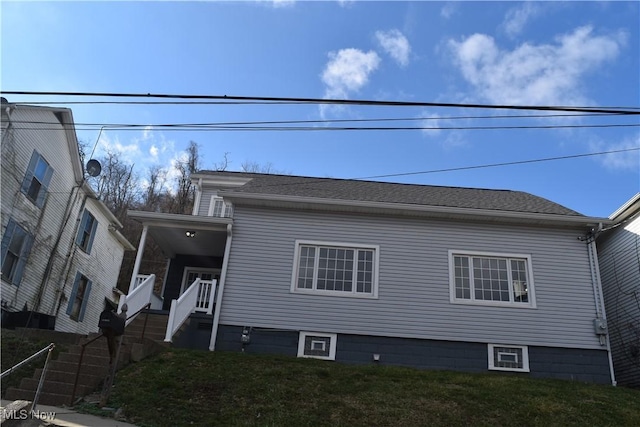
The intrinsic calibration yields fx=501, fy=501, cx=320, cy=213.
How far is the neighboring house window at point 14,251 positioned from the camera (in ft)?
43.9

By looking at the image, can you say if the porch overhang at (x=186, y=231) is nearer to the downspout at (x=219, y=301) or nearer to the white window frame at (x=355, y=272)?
the downspout at (x=219, y=301)

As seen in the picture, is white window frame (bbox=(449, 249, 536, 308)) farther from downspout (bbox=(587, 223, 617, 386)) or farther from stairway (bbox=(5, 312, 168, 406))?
stairway (bbox=(5, 312, 168, 406))

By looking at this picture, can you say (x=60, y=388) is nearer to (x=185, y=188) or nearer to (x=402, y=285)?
(x=402, y=285)

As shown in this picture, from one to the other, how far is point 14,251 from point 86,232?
A: 427 cm

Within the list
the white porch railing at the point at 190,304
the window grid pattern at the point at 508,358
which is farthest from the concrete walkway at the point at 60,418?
the window grid pattern at the point at 508,358

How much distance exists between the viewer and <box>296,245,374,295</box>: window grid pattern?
11.9 meters

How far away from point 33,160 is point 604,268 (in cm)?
1657

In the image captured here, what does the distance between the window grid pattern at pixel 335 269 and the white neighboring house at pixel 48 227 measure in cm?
668

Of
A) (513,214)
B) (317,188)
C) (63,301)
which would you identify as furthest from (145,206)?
(513,214)

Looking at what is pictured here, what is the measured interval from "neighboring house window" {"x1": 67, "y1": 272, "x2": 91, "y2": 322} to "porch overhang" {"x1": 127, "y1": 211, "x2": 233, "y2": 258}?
5.27 meters

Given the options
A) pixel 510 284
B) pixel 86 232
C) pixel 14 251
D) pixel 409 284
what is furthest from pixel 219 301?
pixel 86 232

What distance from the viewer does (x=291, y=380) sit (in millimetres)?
8461

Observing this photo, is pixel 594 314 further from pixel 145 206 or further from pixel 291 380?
pixel 145 206

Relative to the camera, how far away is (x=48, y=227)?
50.8 feet
